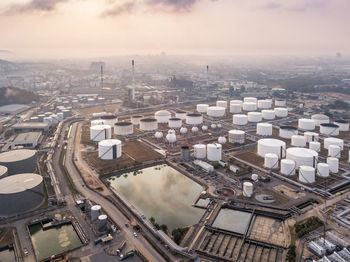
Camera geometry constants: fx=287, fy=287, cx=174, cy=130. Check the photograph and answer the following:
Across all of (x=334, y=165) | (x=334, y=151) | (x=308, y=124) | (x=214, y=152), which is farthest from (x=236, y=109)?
(x=334, y=165)

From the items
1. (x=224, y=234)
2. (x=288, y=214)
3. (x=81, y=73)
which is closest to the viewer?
(x=224, y=234)

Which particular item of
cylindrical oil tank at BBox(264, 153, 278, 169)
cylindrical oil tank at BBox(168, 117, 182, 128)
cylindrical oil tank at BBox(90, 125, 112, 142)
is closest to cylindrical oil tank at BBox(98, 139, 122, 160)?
cylindrical oil tank at BBox(90, 125, 112, 142)

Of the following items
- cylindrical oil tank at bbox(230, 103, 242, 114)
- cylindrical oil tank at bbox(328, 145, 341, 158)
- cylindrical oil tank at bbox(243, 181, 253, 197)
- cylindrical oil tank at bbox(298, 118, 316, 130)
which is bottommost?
cylindrical oil tank at bbox(243, 181, 253, 197)

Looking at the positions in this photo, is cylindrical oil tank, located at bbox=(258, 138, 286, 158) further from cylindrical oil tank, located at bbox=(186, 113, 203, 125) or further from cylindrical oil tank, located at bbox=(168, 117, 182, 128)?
cylindrical oil tank, located at bbox=(186, 113, 203, 125)

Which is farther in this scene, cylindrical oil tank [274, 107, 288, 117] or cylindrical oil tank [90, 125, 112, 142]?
cylindrical oil tank [274, 107, 288, 117]

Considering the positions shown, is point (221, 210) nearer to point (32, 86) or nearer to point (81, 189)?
point (81, 189)

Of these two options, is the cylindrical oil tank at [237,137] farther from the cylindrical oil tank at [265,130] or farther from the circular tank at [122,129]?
the circular tank at [122,129]

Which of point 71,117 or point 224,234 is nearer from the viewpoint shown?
point 224,234

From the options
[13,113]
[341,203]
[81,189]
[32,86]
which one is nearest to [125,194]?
[81,189]
